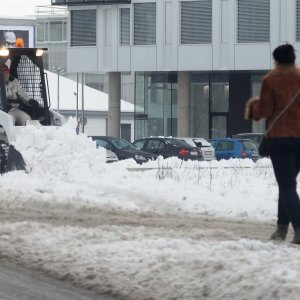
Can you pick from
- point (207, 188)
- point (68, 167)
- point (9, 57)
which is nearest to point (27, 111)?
point (9, 57)

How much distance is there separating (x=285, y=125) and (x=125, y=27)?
159 feet

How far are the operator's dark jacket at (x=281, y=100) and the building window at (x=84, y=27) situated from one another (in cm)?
4929

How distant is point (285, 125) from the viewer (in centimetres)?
916

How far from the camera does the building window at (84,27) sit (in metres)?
58.1

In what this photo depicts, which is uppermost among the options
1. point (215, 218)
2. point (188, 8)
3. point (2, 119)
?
point (188, 8)

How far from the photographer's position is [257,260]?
7.81m

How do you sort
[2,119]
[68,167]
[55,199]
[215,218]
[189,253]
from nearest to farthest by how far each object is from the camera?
[189,253] → [215,218] → [55,199] → [68,167] → [2,119]

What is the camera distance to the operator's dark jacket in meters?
9.16

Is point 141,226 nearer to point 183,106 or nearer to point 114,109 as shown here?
point 183,106

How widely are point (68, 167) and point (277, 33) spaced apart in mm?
37068

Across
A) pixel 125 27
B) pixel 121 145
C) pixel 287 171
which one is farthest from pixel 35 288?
pixel 125 27

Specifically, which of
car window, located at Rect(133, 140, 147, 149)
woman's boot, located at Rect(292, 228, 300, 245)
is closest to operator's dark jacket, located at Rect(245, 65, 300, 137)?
woman's boot, located at Rect(292, 228, 300, 245)

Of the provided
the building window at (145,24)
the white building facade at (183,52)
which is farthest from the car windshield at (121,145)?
the building window at (145,24)

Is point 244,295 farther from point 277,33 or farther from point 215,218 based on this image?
point 277,33
